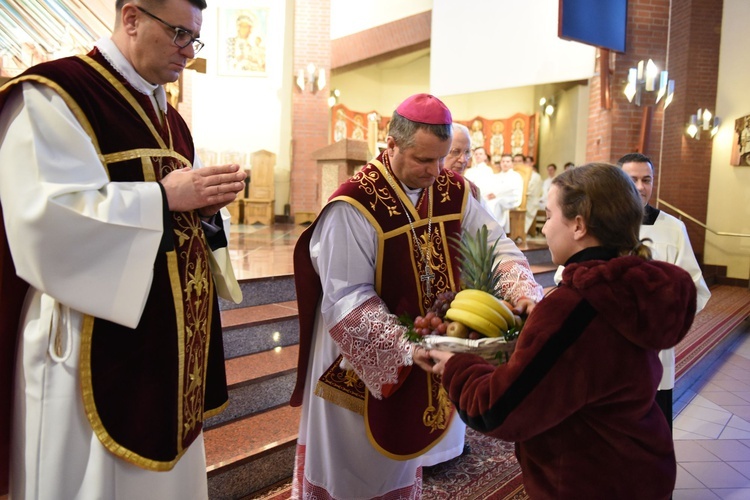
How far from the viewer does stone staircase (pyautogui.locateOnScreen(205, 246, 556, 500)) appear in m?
2.86

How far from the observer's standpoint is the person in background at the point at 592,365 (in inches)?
50.2

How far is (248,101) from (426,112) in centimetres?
1145

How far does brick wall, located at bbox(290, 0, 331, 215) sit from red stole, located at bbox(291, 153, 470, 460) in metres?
10.0

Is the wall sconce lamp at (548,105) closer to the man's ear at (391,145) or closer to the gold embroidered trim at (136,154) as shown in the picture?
the man's ear at (391,145)

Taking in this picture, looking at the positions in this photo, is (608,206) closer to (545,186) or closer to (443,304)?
(443,304)

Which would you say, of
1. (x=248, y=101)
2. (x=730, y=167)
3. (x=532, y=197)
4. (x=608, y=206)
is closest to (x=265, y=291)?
(x=608, y=206)

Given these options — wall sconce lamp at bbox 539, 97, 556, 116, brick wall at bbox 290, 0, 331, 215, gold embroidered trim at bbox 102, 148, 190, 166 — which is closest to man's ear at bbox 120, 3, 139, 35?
gold embroidered trim at bbox 102, 148, 190, 166

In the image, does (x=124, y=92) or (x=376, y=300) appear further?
(x=376, y=300)

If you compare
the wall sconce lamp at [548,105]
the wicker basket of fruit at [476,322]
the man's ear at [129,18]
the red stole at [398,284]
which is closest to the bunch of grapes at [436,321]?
the wicker basket of fruit at [476,322]

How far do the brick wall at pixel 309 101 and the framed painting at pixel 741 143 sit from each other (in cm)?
818

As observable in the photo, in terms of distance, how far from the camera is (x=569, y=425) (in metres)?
1.38

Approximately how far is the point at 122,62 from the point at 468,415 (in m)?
1.45

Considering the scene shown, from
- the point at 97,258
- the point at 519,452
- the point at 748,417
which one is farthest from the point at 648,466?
the point at 748,417

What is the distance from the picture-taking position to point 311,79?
39.5 feet
